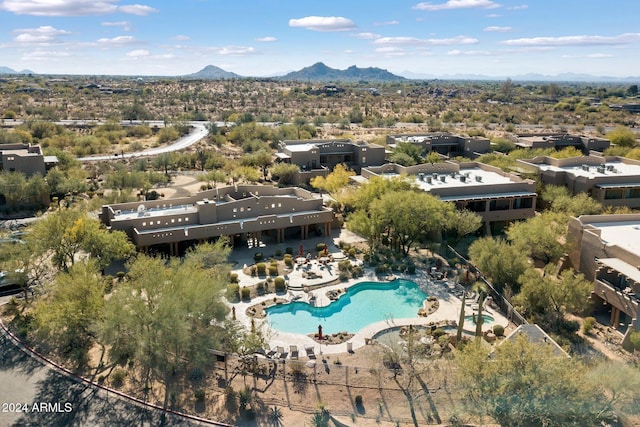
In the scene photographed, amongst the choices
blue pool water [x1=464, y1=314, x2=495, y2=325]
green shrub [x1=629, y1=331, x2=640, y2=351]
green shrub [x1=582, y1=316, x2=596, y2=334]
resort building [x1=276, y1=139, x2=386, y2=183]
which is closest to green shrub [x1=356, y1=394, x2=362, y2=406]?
blue pool water [x1=464, y1=314, x2=495, y2=325]

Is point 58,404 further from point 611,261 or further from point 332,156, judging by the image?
point 332,156

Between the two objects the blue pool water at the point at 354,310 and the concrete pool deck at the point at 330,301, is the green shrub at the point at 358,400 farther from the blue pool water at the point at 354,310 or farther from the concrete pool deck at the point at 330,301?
the blue pool water at the point at 354,310

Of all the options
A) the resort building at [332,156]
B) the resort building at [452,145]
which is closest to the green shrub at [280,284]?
the resort building at [332,156]

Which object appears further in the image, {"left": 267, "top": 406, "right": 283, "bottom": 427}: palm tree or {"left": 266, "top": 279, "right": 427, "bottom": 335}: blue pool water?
{"left": 266, "top": 279, "right": 427, "bottom": 335}: blue pool water

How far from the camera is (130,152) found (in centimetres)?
8188

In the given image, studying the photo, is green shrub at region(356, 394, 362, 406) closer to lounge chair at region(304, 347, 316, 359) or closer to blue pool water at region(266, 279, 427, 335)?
lounge chair at region(304, 347, 316, 359)

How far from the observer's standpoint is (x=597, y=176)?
49.8m

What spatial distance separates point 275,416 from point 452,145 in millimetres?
54857

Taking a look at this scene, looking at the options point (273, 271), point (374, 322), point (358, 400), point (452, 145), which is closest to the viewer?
point (358, 400)

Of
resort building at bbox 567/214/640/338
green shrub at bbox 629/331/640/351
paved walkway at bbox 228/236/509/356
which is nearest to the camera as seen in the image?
green shrub at bbox 629/331/640/351

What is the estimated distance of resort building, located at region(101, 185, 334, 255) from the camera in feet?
129

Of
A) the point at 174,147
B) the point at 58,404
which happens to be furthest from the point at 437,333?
the point at 174,147

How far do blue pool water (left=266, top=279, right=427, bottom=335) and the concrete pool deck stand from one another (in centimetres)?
58

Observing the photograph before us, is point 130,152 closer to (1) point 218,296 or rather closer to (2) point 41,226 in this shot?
(2) point 41,226
